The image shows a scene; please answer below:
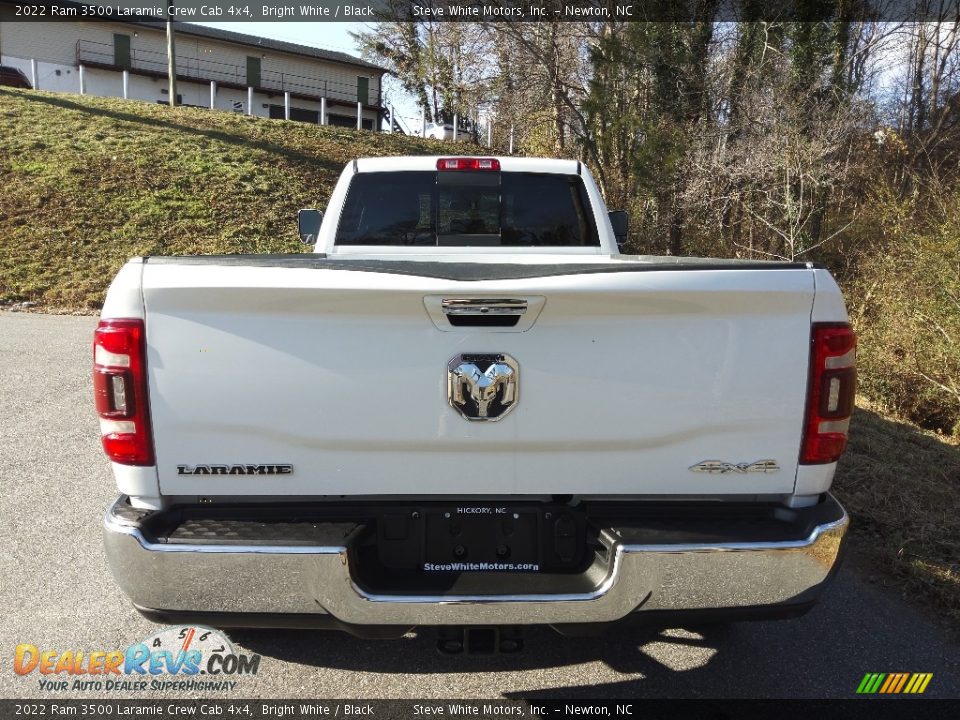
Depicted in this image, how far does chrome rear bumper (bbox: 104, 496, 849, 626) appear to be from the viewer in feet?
7.31

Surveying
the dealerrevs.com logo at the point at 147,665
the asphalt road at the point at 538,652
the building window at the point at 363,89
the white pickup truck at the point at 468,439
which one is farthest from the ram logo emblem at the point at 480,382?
the building window at the point at 363,89

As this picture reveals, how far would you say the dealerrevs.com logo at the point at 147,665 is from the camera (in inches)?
115

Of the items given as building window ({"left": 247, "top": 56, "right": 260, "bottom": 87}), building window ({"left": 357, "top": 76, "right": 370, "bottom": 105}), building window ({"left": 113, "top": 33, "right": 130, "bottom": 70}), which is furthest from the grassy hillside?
building window ({"left": 357, "top": 76, "right": 370, "bottom": 105})

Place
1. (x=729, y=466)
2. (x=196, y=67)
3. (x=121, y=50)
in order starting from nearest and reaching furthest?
(x=729, y=466)
(x=121, y=50)
(x=196, y=67)

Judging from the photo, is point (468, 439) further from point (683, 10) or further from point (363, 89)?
point (363, 89)

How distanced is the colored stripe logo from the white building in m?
39.5

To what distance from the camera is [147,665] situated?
120 inches

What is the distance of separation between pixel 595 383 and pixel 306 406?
900mm

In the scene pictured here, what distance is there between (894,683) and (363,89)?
47.0 metres

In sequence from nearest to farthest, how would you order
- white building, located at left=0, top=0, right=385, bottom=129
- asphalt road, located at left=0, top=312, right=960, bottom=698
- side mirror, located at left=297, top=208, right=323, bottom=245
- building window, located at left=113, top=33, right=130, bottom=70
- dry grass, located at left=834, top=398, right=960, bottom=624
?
asphalt road, located at left=0, top=312, right=960, bottom=698 → dry grass, located at left=834, top=398, right=960, bottom=624 → side mirror, located at left=297, top=208, right=323, bottom=245 → white building, located at left=0, top=0, right=385, bottom=129 → building window, located at left=113, top=33, right=130, bottom=70

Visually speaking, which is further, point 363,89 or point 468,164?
point 363,89

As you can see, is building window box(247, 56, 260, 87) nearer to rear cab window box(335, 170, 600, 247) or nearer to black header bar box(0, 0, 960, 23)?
black header bar box(0, 0, 960, 23)

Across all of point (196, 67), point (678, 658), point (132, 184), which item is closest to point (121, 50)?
point (196, 67)

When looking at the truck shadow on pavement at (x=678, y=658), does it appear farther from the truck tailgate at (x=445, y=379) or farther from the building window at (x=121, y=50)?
the building window at (x=121, y=50)
